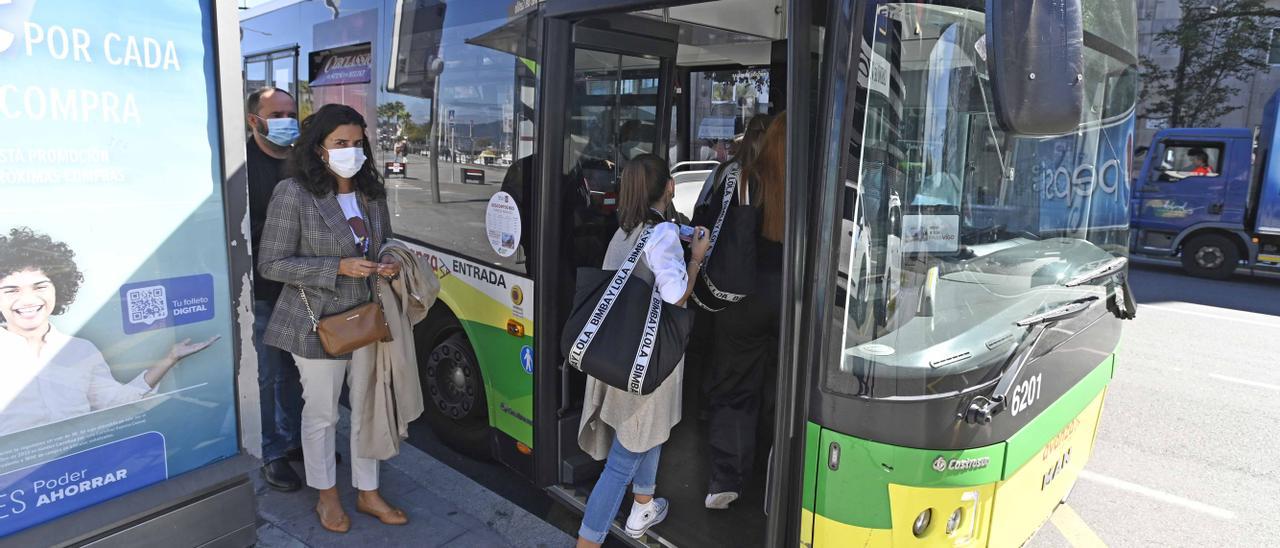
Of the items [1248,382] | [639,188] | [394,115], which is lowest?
[1248,382]

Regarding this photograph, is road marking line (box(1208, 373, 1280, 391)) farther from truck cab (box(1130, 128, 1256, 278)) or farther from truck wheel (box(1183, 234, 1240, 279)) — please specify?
truck wheel (box(1183, 234, 1240, 279))

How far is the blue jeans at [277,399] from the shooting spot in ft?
13.1

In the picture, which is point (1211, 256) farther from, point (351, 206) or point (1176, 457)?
point (351, 206)

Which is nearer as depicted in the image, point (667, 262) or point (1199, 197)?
point (667, 262)

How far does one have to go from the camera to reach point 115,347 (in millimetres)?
2449

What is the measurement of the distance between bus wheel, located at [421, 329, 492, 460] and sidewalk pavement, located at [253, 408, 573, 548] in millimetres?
233

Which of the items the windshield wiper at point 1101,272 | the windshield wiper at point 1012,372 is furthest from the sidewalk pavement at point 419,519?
the windshield wiper at point 1101,272

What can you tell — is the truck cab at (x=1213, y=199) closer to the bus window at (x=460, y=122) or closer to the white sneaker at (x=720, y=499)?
the white sneaker at (x=720, y=499)

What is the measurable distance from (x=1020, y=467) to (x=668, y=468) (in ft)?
6.03

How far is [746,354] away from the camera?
3.65 metres

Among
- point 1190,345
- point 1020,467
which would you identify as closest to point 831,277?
point 1020,467

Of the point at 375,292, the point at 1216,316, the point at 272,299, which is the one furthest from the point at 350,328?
the point at 1216,316

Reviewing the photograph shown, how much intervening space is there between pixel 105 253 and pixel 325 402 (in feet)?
4.19

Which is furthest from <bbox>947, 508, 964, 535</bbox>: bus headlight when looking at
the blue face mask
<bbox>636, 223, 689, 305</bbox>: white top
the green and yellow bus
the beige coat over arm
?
the blue face mask
